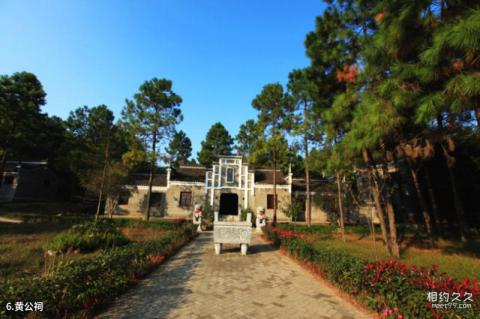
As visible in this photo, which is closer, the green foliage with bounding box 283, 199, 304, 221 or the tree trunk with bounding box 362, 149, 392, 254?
the tree trunk with bounding box 362, 149, 392, 254

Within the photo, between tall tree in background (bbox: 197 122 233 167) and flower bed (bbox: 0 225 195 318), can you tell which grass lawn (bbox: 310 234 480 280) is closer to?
flower bed (bbox: 0 225 195 318)

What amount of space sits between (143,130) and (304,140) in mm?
12011

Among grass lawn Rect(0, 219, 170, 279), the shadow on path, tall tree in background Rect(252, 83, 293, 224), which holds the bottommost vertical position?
the shadow on path

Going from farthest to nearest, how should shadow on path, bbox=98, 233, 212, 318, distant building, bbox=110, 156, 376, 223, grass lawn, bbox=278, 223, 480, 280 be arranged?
distant building, bbox=110, 156, 376, 223, grass lawn, bbox=278, 223, 480, 280, shadow on path, bbox=98, 233, 212, 318

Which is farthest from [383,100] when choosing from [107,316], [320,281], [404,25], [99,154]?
[99,154]

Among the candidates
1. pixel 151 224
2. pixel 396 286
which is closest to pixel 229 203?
pixel 151 224

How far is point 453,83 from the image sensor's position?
3932 millimetres

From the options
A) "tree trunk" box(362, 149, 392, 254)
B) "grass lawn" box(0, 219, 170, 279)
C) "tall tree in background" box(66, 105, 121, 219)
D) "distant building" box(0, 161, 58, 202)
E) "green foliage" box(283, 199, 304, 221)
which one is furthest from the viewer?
"distant building" box(0, 161, 58, 202)

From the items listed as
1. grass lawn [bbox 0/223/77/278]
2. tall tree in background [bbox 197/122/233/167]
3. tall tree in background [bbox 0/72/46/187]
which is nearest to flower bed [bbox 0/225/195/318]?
grass lawn [bbox 0/223/77/278]

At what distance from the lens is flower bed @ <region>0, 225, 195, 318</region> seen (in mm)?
3004

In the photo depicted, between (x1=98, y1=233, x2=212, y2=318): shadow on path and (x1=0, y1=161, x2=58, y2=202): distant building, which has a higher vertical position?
(x1=0, y1=161, x2=58, y2=202): distant building

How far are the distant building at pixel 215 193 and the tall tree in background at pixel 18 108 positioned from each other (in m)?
9.84

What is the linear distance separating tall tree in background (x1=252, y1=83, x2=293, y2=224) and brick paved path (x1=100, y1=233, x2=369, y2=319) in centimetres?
1120

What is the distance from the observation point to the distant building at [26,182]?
2559 cm
